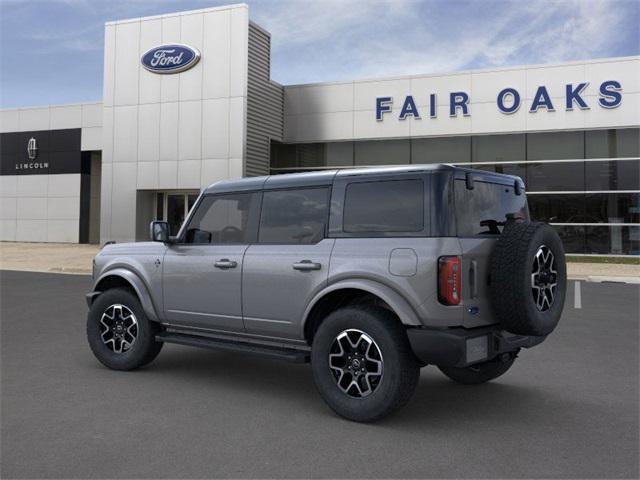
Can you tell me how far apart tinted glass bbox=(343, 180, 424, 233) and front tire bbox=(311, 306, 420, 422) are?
64 cm

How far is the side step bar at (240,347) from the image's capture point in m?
4.91

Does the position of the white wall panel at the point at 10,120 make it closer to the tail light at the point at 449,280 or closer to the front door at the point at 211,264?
the front door at the point at 211,264

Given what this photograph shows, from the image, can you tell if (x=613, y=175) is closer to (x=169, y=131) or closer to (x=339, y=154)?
(x=339, y=154)

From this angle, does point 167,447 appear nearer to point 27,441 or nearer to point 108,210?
point 27,441

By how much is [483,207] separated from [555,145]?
1959 cm

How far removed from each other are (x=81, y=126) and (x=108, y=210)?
7.91 m

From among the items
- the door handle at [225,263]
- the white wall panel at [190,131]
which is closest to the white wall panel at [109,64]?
the white wall panel at [190,131]

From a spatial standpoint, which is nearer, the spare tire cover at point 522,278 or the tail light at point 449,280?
the tail light at point 449,280

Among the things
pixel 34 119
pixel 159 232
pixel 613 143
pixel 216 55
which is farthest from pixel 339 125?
Result: pixel 159 232

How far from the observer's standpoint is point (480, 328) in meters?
4.45

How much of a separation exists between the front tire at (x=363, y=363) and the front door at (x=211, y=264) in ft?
3.25

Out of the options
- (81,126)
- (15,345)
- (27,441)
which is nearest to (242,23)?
(81,126)

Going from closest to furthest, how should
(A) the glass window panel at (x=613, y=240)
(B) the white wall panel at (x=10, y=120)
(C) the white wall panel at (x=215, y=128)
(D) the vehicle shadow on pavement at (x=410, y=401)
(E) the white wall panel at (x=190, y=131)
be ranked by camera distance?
1. (D) the vehicle shadow on pavement at (x=410, y=401)
2. (A) the glass window panel at (x=613, y=240)
3. (C) the white wall panel at (x=215, y=128)
4. (E) the white wall panel at (x=190, y=131)
5. (B) the white wall panel at (x=10, y=120)

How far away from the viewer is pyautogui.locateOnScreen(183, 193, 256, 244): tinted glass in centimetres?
545
